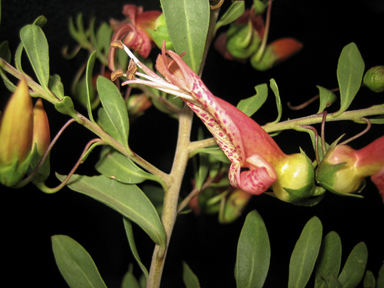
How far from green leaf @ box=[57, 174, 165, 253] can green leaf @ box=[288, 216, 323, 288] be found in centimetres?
24

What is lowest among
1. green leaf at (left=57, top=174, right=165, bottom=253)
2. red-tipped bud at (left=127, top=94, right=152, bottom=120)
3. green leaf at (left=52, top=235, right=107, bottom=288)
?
green leaf at (left=52, top=235, right=107, bottom=288)

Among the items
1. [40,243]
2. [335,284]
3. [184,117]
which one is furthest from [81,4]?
[335,284]

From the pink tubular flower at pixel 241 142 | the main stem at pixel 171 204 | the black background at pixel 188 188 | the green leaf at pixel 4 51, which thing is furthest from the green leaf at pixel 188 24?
the black background at pixel 188 188

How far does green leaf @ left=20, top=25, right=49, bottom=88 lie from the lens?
493 millimetres

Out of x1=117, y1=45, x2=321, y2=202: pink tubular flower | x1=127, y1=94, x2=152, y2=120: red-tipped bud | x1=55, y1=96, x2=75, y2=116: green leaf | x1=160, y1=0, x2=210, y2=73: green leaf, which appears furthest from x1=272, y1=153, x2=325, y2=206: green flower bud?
x1=127, y1=94, x2=152, y2=120: red-tipped bud

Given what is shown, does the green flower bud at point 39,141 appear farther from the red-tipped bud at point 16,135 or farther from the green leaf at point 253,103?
the green leaf at point 253,103

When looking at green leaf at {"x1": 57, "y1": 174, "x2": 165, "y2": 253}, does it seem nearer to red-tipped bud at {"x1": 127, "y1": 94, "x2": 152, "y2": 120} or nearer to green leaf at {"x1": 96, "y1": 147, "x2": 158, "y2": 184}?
green leaf at {"x1": 96, "y1": 147, "x2": 158, "y2": 184}

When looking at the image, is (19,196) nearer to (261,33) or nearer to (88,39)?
(88,39)

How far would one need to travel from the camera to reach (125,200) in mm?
560

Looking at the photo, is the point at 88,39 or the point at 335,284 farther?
the point at 88,39

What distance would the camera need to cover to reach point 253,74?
37.4 inches

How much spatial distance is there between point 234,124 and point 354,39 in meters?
0.63

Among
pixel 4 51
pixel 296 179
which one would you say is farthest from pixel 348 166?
pixel 4 51

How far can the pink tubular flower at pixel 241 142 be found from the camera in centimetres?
40
